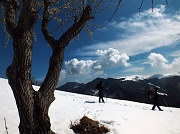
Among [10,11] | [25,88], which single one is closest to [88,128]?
[25,88]

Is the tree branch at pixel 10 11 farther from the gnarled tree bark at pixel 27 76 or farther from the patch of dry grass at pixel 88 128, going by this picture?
the patch of dry grass at pixel 88 128

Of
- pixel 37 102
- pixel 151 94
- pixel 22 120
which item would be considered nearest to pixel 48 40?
pixel 37 102

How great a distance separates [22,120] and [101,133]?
12.0 feet

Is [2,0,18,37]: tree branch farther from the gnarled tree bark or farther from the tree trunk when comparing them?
the tree trunk

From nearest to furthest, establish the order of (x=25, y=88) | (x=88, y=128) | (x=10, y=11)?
(x=25, y=88) < (x=10, y=11) < (x=88, y=128)

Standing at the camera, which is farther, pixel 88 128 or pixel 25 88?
pixel 88 128

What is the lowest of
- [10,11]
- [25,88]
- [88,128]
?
[88,128]

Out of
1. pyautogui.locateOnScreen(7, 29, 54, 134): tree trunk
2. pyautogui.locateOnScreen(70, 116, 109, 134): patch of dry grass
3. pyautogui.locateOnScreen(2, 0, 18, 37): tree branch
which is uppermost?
pyautogui.locateOnScreen(2, 0, 18, 37): tree branch

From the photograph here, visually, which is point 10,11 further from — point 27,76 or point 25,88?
point 25,88

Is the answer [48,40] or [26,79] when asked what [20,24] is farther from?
[26,79]

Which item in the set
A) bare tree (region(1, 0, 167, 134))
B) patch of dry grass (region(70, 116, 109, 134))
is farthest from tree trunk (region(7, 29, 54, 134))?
patch of dry grass (region(70, 116, 109, 134))

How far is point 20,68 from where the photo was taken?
416cm

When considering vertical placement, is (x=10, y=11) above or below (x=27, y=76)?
above

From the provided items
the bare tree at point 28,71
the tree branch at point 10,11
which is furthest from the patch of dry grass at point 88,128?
the tree branch at point 10,11
